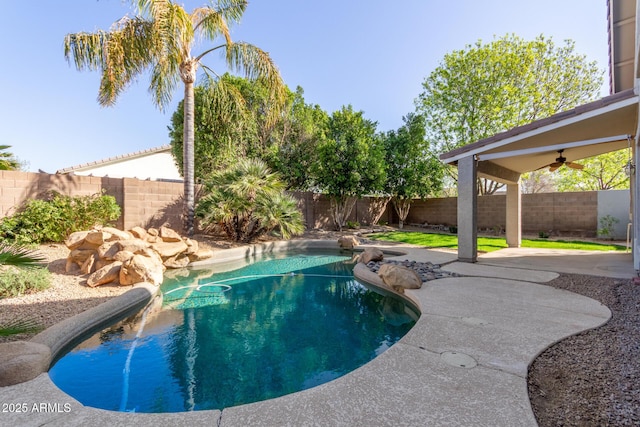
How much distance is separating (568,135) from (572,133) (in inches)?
4.7

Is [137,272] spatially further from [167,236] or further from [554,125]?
[554,125]

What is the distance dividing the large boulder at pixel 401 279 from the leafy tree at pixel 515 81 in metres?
13.3

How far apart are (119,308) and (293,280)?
3.63 metres

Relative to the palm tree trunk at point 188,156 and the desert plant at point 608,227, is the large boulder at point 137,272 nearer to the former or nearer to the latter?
the palm tree trunk at point 188,156

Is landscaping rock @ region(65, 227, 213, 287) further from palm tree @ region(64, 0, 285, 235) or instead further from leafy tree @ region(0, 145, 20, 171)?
leafy tree @ region(0, 145, 20, 171)

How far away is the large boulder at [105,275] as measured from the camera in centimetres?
563

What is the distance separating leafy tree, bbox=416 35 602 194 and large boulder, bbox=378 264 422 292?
13.3m

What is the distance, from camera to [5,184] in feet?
26.1

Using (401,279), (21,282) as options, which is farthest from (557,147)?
(21,282)

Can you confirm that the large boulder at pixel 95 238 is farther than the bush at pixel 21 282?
Yes

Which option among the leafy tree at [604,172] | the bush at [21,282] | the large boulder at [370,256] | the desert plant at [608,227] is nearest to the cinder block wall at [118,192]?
the bush at [21,282]

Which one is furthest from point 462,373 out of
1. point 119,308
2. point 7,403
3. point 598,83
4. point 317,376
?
point 598,83

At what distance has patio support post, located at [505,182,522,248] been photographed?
10.6m

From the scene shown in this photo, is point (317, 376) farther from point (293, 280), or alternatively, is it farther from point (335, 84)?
point (335, 84)
